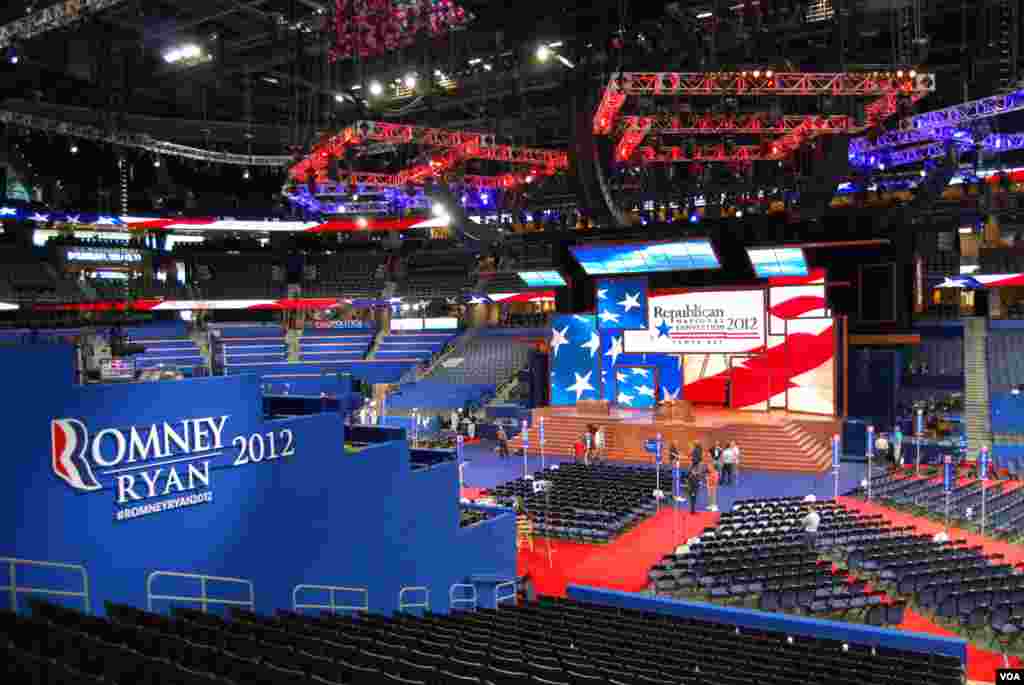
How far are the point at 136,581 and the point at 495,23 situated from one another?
14.5m

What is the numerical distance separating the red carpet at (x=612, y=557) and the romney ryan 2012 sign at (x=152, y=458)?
8.53 meters

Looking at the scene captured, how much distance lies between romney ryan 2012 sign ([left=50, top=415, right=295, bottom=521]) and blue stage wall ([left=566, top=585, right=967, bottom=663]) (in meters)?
7.08

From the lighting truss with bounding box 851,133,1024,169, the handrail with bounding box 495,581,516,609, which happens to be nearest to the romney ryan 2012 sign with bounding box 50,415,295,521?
the handrail with bounding box 495,581,516,609

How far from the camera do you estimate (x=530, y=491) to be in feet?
76.5

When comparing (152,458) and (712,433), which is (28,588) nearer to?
(152,458)

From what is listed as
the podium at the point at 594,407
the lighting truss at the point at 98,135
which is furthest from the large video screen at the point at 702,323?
the lighting truss at the point at 98,135

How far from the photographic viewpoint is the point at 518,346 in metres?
43.2

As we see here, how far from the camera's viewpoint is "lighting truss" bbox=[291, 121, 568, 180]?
20.9 meters

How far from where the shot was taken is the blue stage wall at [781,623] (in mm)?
11773

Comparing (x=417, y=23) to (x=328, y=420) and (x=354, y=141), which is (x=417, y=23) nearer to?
(x=354, y=141)

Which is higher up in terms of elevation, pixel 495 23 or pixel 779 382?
pixel 495 23

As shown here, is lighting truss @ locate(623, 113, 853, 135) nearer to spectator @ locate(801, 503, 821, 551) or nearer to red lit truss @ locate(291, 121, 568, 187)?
red lit truss @ locate(291, 121, 568, 187)

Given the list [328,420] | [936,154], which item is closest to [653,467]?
[936,154]

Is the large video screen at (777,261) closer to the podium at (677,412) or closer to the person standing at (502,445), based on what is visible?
the podium at (677,412)
